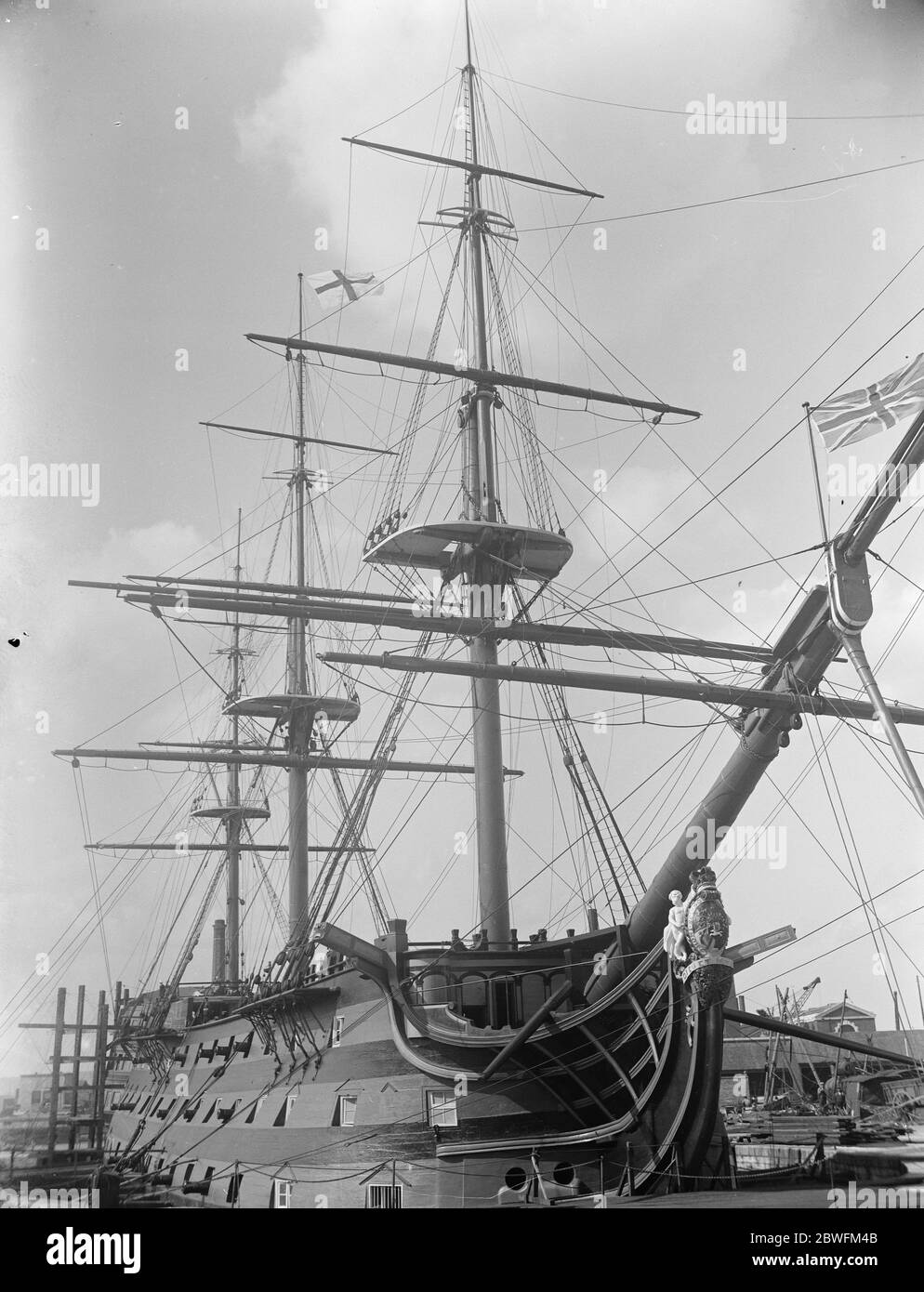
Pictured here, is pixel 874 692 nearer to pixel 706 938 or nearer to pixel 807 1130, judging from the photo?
pixel 706 938

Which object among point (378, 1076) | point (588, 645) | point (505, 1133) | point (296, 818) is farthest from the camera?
point (296, 818)

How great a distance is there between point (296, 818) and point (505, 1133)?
48.3ft

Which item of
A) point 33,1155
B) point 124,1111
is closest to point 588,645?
point 124,1111

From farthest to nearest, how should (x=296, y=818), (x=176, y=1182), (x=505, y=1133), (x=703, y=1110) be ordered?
(x=296, y=818)
(x=176, y=1182)
(x=505, y=1133)
(x=703, y=1110)

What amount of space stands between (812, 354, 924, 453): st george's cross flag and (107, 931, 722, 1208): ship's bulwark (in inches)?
218

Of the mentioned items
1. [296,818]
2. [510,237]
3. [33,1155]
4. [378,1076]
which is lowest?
[33,1155]

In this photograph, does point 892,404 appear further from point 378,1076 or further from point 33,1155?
point 33,1155

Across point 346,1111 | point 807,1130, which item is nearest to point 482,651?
point 346,1111

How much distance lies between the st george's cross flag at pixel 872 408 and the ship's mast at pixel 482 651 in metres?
5.65

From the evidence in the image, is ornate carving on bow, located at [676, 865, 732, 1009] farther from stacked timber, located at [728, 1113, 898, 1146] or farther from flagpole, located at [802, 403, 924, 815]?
stacked timber, located at [728, 1113, 898, 1146]

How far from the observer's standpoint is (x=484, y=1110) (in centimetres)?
1183

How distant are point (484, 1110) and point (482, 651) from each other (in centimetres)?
620

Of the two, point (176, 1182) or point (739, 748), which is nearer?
Result: point (739, 748)

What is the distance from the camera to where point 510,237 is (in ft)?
62.2
